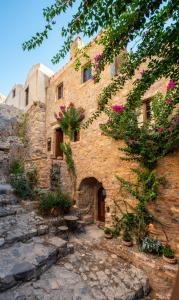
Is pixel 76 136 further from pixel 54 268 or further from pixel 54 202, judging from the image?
pixel 54 268

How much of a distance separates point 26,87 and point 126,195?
38.9 feet

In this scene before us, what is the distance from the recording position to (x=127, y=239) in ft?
15.7

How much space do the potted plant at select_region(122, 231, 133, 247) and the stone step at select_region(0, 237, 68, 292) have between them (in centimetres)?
173

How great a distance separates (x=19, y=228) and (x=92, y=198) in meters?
3.80

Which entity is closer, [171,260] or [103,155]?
[171,260]

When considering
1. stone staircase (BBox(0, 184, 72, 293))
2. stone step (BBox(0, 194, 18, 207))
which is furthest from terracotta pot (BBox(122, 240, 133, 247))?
stone step (BBox(0, 194, 18, 207))

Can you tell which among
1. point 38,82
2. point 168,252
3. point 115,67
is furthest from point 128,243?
point 38,82

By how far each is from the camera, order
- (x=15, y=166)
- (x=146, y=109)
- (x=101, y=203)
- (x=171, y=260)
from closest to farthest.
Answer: (x=171, y=260) < (x=146, y=109) < (x=101, y=203) < (x=15, y=166)

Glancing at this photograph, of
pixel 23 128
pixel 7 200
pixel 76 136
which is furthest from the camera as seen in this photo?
pixel 23 128

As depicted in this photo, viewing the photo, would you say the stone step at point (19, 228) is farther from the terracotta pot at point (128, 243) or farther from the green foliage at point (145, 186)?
the green foliage at point (145, 186)

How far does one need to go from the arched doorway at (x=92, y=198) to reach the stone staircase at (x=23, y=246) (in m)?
2.38

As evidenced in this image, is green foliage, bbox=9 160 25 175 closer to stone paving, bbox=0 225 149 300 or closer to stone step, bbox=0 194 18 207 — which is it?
stone step, bbox=0 194 18 207

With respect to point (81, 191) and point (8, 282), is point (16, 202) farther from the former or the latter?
point (8, 282)

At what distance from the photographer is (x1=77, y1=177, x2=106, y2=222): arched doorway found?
7262mm
